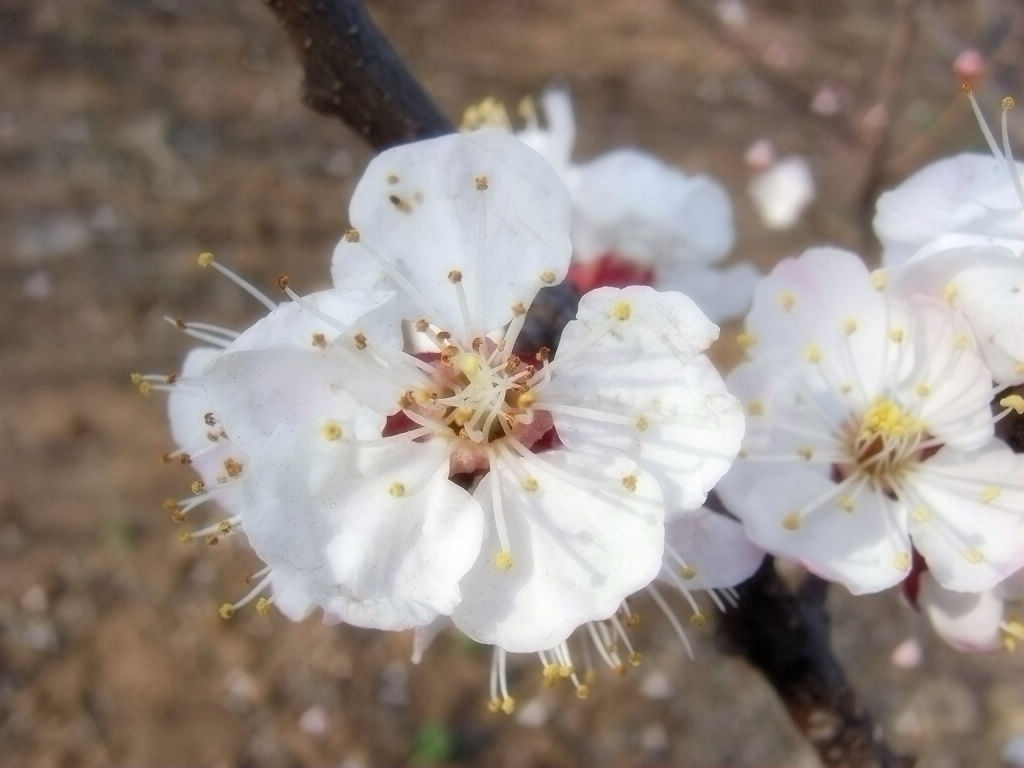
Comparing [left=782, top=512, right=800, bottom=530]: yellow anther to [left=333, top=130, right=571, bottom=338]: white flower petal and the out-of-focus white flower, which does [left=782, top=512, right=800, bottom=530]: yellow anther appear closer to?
[left=333, top=130, right=571, bottom=338]: white flower petal

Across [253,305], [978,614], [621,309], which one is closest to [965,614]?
[978,614]

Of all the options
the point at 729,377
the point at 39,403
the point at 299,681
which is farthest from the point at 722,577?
the point at 39,403

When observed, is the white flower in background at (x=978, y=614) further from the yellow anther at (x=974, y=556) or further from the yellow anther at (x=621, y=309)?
the yellow anther at (x=621, y=309)

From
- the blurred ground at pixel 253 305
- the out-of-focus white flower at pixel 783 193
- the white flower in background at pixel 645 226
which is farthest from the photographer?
the out-of-focus white flower at pixel 783 193

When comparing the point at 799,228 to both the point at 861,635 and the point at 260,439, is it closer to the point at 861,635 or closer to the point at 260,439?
the point at 861,635

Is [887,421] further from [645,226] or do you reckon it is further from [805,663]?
[645,226]

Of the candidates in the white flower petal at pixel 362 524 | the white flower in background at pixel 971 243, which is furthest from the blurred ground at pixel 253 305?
the white flower petal at pixel 362 524
